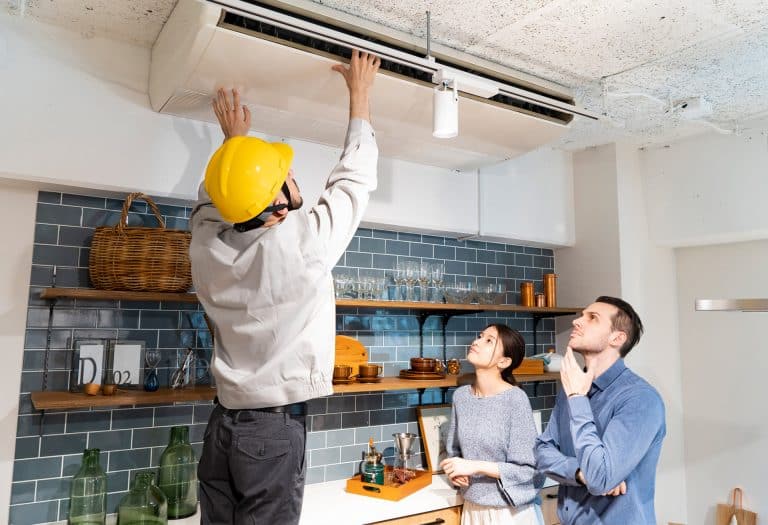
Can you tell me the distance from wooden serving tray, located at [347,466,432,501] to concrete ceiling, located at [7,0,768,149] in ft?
6.51

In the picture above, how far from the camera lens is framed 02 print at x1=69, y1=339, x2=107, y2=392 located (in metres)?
2.40

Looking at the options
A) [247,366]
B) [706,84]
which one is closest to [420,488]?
[247,366]

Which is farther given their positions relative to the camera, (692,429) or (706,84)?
(692,429)

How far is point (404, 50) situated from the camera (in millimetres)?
2365

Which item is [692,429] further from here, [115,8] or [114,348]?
[115,8]

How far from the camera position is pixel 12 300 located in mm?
2361

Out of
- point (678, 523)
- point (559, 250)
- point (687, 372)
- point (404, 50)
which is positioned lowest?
point (678, 523)

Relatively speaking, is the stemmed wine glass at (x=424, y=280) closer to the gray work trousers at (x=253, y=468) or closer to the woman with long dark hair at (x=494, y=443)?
the woman with long dark hair at (x=494, y=443)

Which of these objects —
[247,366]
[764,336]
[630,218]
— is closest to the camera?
[247,366]

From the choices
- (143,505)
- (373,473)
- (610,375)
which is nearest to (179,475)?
(143,505)

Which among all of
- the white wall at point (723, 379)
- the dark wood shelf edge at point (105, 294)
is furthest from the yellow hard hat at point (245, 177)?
the white wall at point (723, 379)

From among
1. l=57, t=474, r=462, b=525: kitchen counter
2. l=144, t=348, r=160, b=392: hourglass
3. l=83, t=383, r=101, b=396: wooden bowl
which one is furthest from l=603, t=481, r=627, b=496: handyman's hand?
l=83, t=383, r=101, b=396: wooden bowl

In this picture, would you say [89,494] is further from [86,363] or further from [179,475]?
[86,363]

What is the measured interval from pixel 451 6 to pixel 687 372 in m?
2.92
